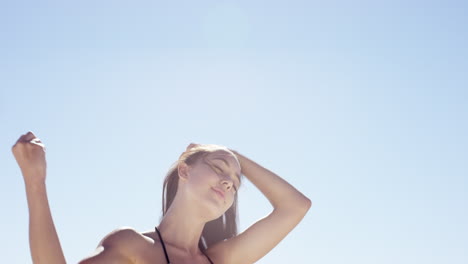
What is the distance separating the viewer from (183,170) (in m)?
Answer: 5.25

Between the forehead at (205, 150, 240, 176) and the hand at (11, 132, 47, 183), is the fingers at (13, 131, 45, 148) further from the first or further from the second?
the forehead at (205, 150, 240, 176)

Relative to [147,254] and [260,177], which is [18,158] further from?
[260,177]

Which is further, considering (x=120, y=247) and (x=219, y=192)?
(x=219, y=192)

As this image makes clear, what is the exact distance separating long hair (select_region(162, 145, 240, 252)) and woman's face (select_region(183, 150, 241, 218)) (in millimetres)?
97

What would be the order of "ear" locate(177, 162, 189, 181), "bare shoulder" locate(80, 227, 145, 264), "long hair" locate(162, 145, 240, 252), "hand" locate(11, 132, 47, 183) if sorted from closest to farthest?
"hand" locate(11, 132, 47, 183), "bare shoulder" locate(80, 227, 145, 264), "ear" locate(177, 162, 189, 181), "long hair" locate(162, 145, 240, 252)

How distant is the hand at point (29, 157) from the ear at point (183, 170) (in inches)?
69.9

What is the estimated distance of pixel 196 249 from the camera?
5102mm

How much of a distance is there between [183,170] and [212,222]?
28.8 inches

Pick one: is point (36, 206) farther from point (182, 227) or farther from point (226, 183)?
point (226, 183)

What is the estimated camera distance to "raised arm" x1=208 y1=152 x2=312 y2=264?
5.39 meters

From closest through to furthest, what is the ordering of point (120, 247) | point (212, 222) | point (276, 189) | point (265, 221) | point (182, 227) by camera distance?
point (120, 247), point (182, 227), point (265, 221), point (212, 222), point (276, 189)

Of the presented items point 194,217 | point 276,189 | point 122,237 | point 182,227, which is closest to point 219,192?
point 194,217

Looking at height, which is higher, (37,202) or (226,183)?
(226,183)

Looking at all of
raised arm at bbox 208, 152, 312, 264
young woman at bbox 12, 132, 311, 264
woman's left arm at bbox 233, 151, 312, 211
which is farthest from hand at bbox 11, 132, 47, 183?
woman's left arm at bbox 233, 151, 312, 211
